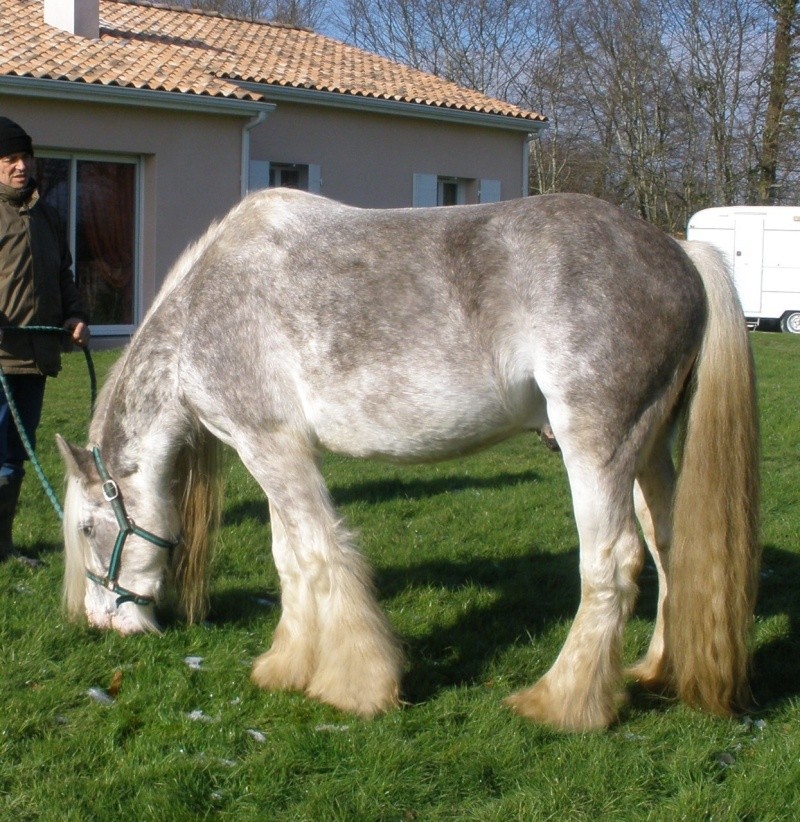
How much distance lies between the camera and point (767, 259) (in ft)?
73.9

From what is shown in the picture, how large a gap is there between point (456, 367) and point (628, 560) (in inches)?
34.5

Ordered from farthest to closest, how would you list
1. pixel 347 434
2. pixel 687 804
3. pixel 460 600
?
1. pixel 460 600
2. pixel 347 434
3. pixel 687 804

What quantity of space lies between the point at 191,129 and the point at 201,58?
102 inches

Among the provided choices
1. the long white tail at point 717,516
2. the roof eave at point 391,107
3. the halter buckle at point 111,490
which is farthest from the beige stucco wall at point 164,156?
the long white tail at point 717,516

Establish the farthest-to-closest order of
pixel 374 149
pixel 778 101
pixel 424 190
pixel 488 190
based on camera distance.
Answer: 1. pixel 778 101
2. pixel 488 190
3. pixel 424 190
4. pixel 374 149

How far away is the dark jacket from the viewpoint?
5.17 meters

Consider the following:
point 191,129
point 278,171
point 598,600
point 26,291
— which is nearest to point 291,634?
point 598,600

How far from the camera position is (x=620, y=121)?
3209 centimetres

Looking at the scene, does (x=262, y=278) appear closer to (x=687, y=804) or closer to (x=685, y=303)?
(x=685, y=303)

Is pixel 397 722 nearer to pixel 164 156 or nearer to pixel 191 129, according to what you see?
pixel 164 156

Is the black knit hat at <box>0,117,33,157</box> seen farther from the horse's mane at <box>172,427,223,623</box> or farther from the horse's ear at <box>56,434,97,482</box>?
the horse's mane at <box>172,427,223,623</box>

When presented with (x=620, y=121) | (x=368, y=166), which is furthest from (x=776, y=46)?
(x=368, y=166)

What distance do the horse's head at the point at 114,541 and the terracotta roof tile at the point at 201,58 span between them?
10.8m

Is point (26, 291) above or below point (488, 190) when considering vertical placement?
below
